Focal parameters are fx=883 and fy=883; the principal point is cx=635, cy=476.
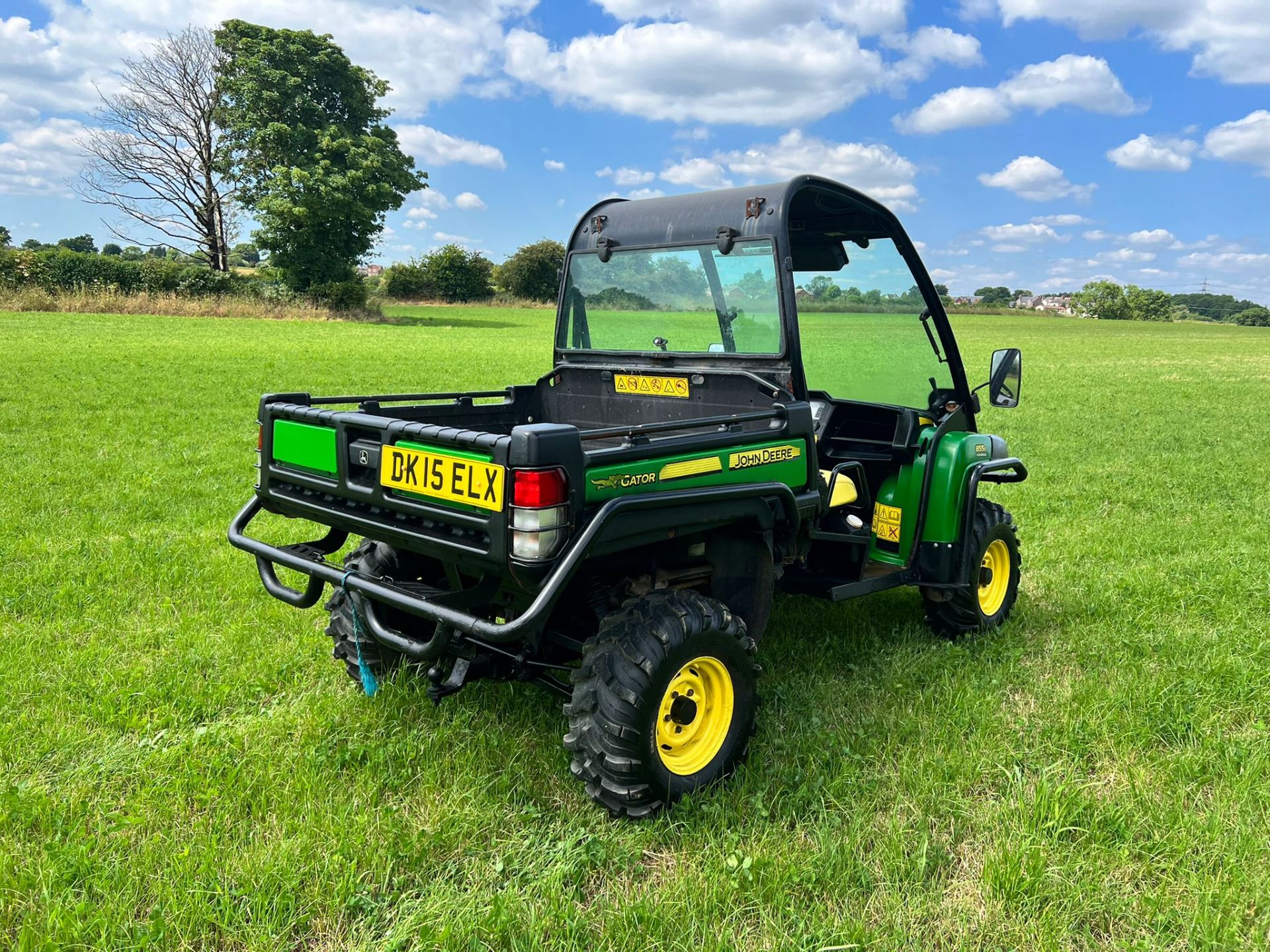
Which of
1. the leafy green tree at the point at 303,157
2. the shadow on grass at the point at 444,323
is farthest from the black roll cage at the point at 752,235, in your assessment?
the leafy green tree at the point at 303,157

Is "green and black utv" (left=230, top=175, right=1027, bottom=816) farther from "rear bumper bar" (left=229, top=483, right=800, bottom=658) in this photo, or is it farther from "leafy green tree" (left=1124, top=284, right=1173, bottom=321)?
"leafy green tree" (left=1124, top=284, right=1173, bottom=321)

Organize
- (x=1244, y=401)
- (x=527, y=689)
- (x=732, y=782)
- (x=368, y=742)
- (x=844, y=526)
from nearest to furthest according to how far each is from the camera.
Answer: (x=732, y=782), (x=368, y=742), (x=527, y=689), (x=844, y=526), (x=1244, y=401)

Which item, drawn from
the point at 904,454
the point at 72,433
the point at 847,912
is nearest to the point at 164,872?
the point at 847,912

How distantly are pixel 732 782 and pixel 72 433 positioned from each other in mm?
9008

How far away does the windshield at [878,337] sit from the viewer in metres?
4.44

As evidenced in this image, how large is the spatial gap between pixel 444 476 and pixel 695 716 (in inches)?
49.2

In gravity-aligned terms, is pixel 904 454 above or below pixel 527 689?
above

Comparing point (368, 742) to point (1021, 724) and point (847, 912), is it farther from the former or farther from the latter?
point (1021, 724)

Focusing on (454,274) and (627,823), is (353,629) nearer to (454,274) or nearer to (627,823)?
(627,823)

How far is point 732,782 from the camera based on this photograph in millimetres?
3168

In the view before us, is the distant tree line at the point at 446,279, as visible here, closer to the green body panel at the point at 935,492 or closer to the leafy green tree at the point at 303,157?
the leafy green tree at the point at 303,157

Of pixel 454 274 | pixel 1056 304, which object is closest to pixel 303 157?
pixel 454 274

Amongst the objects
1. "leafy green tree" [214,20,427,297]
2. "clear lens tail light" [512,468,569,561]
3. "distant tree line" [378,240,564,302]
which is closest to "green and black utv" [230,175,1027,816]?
"clear lens tail light" [512,468,569,561]

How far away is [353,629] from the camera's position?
3.66 metres
